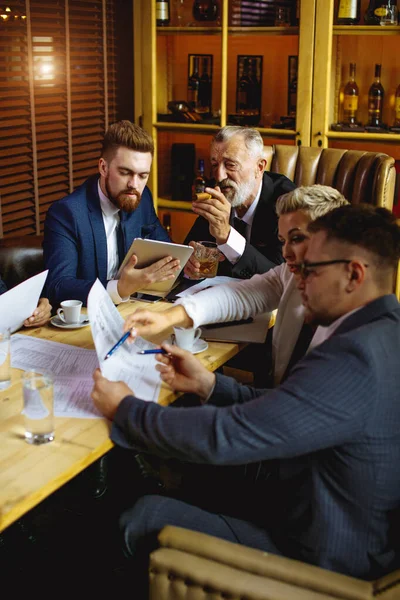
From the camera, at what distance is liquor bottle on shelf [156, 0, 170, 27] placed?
4160 millimetres

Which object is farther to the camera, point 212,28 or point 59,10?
point 212,28

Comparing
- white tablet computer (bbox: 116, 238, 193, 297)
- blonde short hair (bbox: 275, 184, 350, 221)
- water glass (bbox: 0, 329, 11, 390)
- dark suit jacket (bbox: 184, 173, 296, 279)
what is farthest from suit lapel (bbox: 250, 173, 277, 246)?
water glass (bbox: 0, 329, 11, 390)

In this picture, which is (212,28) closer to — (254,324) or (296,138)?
(296,138)

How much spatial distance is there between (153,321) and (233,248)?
73 cm

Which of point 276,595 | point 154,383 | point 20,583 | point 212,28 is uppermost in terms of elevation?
point 212,28

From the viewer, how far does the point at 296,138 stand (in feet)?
12.8

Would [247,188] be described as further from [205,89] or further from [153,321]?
[205,89]

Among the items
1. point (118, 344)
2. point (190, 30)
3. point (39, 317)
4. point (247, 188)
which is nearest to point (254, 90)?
point (190, 30)

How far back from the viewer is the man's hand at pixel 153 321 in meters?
1.85

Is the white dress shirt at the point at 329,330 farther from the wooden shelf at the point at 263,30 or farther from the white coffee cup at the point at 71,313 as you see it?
the wooden shelf at the point at 263,30

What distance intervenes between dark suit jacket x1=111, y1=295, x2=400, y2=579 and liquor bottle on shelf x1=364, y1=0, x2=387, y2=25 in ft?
9.18

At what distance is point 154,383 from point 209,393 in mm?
148

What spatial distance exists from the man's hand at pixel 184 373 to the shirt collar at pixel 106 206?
4.13ft

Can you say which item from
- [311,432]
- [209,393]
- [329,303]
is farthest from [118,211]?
[311,432]
